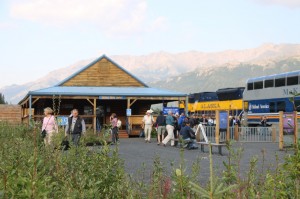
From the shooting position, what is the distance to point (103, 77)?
127 feet

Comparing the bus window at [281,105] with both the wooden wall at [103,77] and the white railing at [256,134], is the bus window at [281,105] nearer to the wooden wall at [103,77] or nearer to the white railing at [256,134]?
the white railing at [256,134]

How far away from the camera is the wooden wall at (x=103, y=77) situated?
126 feet

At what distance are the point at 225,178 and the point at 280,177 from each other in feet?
2.59

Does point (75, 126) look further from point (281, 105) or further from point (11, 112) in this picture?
point (11, 112)

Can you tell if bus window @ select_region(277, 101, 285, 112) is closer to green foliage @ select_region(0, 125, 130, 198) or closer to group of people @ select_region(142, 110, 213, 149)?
group of people @ select_region(142, 110, 213, 149)

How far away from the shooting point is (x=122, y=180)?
545 centimetres

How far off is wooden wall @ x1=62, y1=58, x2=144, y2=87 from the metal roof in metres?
1.06

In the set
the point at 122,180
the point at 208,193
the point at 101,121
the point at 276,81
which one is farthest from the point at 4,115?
the point at 208,193

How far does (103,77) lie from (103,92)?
468 cm

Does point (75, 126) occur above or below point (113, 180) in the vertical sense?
above


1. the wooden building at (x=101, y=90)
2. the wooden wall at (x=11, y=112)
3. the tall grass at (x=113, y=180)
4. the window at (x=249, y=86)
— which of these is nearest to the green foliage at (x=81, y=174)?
the tall grass at (x=113, y=180)

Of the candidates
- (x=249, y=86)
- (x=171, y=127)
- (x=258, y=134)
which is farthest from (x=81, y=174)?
(x=249, y=86)

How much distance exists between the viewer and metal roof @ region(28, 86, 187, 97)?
3275 cm

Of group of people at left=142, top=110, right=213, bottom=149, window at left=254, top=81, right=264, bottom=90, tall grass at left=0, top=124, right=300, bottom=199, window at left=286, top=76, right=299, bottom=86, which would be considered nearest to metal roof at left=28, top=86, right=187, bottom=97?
group of people at left=142, top=110, right=213, bottom=149
